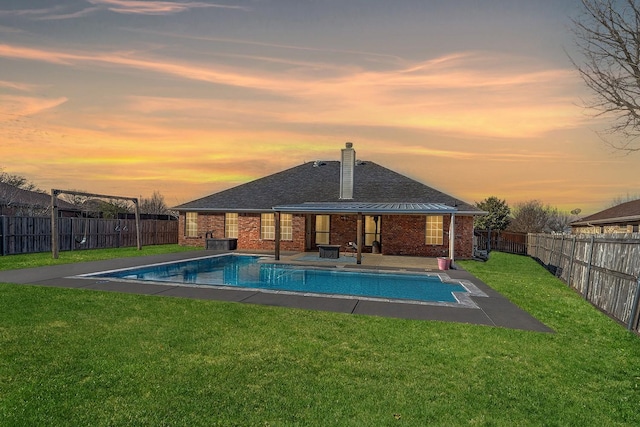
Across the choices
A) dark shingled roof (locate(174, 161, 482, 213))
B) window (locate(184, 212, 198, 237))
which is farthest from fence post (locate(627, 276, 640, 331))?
window (locate(184, 212, 198, 237))

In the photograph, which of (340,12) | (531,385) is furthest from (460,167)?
(531,385)

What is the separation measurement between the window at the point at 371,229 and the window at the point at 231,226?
29.3 ft

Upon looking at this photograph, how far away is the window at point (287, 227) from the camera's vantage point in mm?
24219

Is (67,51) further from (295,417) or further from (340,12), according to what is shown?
(295,417)

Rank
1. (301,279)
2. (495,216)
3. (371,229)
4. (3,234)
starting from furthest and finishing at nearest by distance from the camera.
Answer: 1. (495,216)
2. (371,229)
3. (3,234)
4. (301,279)

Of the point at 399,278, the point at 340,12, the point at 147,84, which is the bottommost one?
the point at 399,278

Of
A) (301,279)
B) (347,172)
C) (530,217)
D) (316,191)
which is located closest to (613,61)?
(301,279)

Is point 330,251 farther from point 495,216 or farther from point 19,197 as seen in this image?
point 19,197

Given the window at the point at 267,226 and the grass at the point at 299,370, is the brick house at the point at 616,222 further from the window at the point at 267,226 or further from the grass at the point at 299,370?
the grass at the point at 299,370

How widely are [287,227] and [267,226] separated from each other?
57.6 inches

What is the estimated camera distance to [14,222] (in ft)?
62.3

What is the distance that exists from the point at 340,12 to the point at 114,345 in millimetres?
13091

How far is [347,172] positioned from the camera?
24.9 meters

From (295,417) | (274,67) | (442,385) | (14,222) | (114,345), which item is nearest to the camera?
(295,417)
